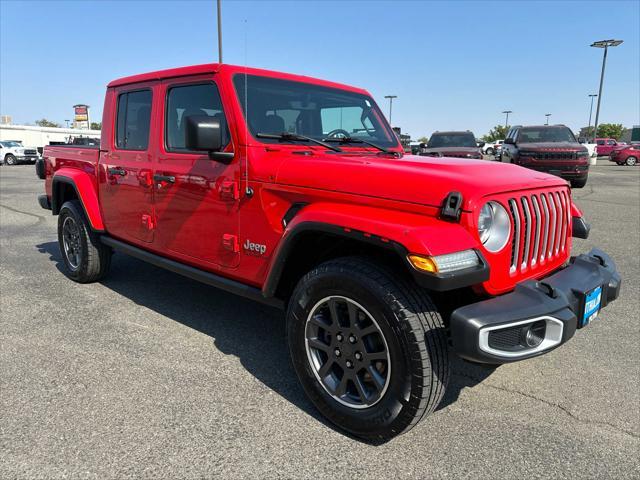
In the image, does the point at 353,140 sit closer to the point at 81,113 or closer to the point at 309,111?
the point at 309,111

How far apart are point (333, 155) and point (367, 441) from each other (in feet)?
5.32

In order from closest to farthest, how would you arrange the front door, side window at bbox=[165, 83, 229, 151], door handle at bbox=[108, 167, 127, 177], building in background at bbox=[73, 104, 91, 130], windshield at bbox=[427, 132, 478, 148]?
the front door, side window at bbox=[165, 83, 229, 151], door handle at bbox=[108, 167, 127, 177], windshield at bbox=[427, 132, 478, 148], building in background at bbox=[73, 104, 91, 130]

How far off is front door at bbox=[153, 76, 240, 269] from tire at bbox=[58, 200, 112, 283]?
1330 mm

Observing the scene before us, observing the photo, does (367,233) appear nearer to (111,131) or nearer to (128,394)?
(128,394)

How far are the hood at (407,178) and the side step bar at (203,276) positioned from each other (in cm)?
73

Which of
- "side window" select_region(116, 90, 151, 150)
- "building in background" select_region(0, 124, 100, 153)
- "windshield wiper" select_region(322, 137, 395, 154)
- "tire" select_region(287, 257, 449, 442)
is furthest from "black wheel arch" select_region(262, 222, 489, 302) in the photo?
"building in background" select_region(0, 124, 100, 153)

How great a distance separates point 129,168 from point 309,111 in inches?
62.7

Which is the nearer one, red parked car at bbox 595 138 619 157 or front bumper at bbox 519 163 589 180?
front bumper at bbox 519 163 589 180

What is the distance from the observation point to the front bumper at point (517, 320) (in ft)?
6.69

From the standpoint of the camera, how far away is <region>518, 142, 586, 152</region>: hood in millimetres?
12297

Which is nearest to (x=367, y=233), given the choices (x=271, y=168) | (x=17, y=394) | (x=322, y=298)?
(x=322, y=298)

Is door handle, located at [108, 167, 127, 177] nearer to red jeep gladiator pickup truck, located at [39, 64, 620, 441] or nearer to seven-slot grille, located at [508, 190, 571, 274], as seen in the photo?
red jeep gladiator pickup truck, located at [39, 64, 620, 441]

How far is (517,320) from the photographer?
2.08 meters

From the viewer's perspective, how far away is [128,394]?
2814mm
